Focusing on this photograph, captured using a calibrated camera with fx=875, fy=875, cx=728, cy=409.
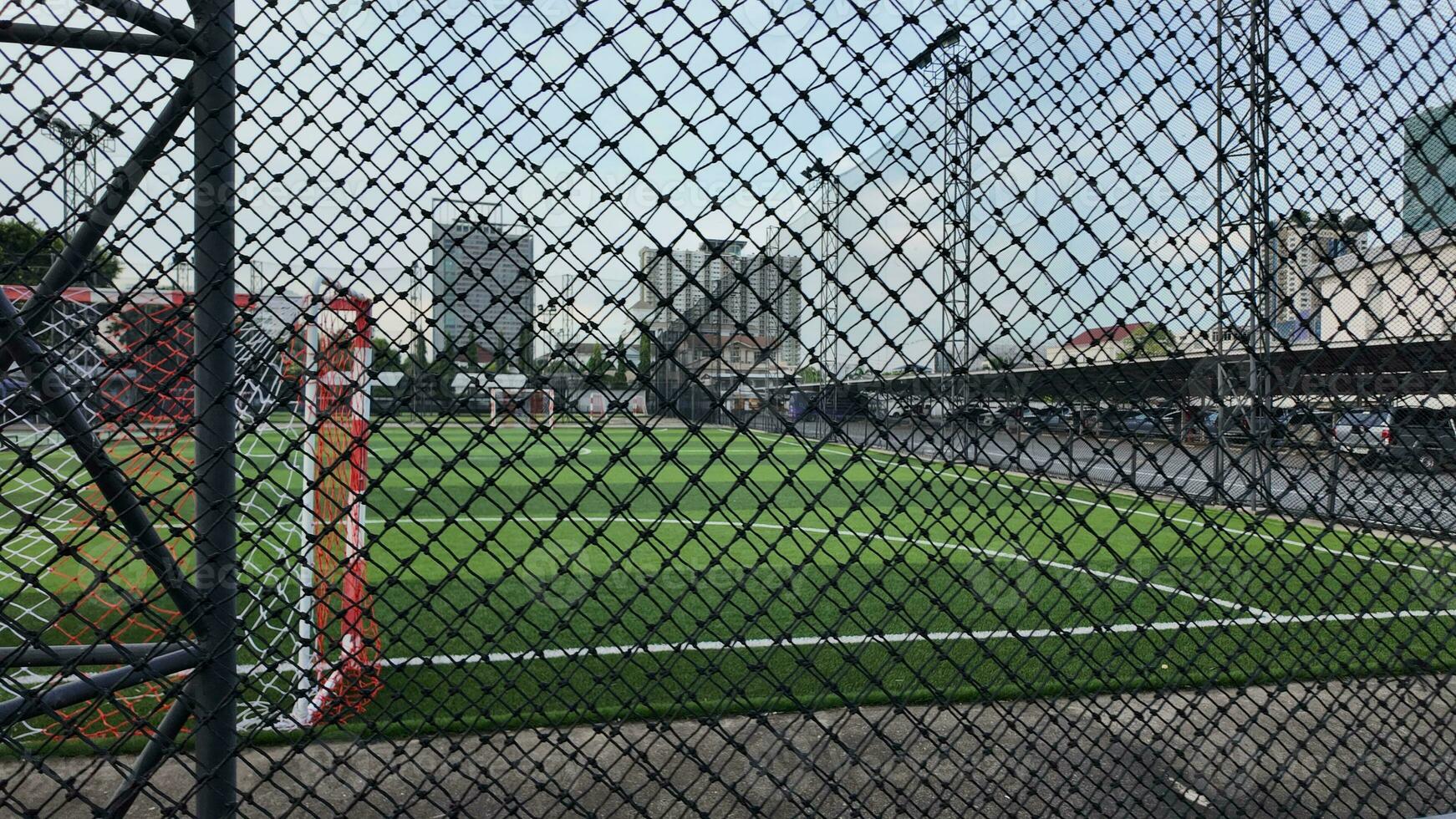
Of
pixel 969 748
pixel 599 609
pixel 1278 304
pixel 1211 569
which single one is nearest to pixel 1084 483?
pixel 1211 569

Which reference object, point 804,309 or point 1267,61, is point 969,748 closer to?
point 804,309

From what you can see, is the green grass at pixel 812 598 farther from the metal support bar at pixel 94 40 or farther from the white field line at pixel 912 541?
the metal support bar at pixel 94 40

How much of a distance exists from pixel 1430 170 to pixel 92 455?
2900 mm

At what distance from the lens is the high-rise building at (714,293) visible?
5.46 ft

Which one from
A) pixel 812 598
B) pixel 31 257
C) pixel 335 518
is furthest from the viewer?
pixel 812 598

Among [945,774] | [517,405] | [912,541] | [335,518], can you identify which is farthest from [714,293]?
[945,774]

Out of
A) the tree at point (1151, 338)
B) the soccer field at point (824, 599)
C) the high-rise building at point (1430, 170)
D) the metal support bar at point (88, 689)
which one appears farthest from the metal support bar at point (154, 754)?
the high-rise building at point (1430, 170)

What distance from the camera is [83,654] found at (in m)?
1.45

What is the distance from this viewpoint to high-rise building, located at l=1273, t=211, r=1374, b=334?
1.95m

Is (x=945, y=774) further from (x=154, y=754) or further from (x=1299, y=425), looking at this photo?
(x=154, y=754)

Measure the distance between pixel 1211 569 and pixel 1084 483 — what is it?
39cm

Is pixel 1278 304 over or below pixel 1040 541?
over

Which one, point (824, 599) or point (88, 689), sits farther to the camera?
point (824, 599)

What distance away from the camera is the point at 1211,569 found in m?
2.07
